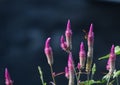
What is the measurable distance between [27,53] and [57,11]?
2.72 feet

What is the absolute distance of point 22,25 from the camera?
23.1ft

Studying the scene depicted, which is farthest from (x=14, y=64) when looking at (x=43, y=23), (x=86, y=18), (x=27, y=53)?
(x=86, y=18)

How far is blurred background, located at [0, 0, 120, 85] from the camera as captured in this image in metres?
6.54

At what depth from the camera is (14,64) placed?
6594mm

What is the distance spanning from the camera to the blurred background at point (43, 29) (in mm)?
6535

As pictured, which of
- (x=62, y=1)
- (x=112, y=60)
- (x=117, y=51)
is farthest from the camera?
(x=62, y=1)

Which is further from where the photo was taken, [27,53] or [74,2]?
[74,2]

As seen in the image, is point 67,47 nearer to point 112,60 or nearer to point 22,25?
point 112,60

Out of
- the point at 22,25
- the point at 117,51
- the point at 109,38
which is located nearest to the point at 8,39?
the point at 22,25

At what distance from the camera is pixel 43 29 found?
702cm

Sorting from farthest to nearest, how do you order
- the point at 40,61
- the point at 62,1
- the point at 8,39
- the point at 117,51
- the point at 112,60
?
the point at 62,1 → the point at 8,39 → the point at 40,61 → the point at 117,51 → the point at 112,60

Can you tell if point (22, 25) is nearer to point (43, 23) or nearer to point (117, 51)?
point (43, 23)

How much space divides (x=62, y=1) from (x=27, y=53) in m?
1.03

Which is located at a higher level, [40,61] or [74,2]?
[74,2]
